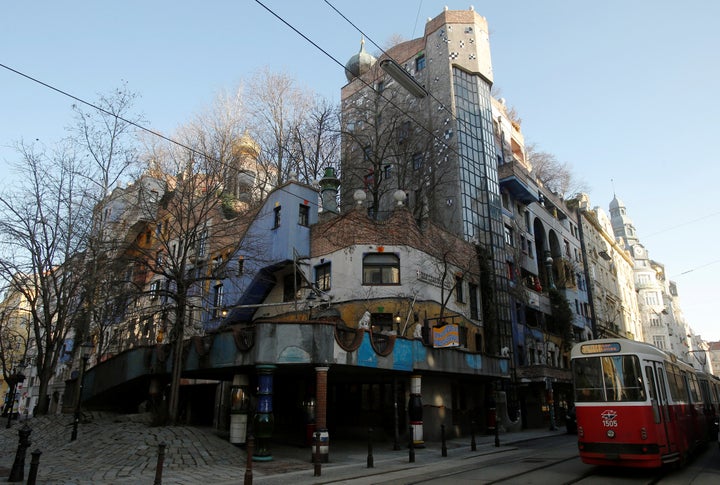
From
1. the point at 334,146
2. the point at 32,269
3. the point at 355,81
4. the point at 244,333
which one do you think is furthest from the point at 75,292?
the point at 355,81

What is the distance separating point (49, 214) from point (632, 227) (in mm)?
116938

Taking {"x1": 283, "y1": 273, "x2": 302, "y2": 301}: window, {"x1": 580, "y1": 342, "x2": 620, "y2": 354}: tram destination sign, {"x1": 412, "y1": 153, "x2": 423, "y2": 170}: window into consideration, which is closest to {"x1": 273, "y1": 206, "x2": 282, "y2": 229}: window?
{"x1": 283, "y1": 273, "x2": 302, "y2": 301}: window

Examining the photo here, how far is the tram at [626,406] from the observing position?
10305 millimetres

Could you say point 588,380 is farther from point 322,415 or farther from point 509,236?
point 509,236

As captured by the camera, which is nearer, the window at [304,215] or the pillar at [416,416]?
the pillar at [416,416]

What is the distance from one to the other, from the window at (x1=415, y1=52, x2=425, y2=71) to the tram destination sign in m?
32.4

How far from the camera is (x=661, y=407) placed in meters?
10.8

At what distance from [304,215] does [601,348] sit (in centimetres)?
1757

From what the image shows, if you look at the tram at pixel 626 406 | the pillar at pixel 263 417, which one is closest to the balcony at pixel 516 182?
the tram at pixel 626 406

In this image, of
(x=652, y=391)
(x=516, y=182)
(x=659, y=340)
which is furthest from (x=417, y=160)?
(x=659, y=340)

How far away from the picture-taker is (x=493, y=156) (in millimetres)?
37344

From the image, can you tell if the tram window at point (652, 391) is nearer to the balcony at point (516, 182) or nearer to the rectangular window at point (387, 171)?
the rectangular window at point (387, 171)

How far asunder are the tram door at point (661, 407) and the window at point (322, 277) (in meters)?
15.7

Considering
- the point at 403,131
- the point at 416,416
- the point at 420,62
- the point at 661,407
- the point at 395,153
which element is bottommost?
the point at 416,416
